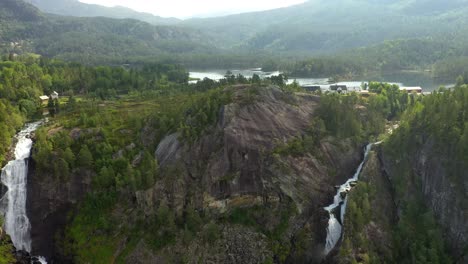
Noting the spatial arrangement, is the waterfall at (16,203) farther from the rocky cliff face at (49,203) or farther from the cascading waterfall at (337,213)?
the cascading waterfall at (337,213)

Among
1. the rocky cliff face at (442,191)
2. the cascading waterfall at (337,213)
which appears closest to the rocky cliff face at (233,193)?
the cascading waterfall at (337,213)

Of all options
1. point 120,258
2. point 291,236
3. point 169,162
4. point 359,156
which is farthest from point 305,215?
point 120,258

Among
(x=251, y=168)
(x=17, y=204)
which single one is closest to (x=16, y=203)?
(x=17, y=204)

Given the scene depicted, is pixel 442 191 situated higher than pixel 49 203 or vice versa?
pixel 442 191

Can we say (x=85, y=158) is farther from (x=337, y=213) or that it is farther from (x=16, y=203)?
(x=337, y=213)

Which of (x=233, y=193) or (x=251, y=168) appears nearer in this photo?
(x=233, y=193)

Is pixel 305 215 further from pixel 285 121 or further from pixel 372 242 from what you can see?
pixel 285 121

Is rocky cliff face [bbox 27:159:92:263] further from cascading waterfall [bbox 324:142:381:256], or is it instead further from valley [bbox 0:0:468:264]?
cascading waterfall [bbox 324:142:381:256]
